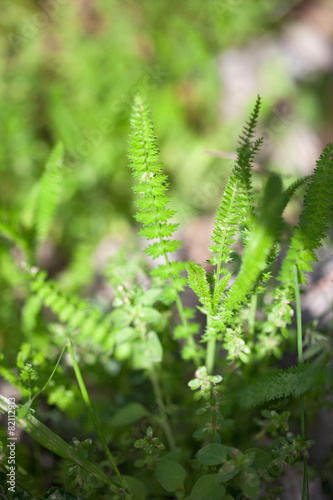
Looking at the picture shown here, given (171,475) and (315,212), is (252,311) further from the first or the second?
(171,475)

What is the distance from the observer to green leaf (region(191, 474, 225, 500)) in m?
0.95

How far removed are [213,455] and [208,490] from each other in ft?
0.26

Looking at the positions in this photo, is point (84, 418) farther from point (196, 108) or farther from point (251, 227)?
point (196, 108)

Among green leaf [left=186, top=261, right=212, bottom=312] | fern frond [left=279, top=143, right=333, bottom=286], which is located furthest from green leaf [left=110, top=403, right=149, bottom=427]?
fern frond [left=279, top=143, right=333, bottom=286]

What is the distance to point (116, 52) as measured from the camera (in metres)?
2.92

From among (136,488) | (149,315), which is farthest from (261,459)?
(149,315)

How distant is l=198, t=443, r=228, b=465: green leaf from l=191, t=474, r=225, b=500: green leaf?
1.5 inches

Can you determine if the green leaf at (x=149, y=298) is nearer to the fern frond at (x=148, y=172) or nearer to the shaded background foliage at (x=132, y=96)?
the fern frond at (x=148, y=172)

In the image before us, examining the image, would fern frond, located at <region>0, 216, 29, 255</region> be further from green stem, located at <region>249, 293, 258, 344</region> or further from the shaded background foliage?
green stem, located at <region>249, 293, 258, 344</region>

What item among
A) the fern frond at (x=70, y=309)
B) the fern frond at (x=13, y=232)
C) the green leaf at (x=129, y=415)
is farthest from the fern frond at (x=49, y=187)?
the green leaf at (x=129, y=415)

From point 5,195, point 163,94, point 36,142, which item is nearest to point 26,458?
point 5,195

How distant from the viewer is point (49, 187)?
5.21 ft

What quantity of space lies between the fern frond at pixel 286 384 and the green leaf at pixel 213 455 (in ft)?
0.47

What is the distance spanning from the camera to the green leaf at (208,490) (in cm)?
Result: 95
